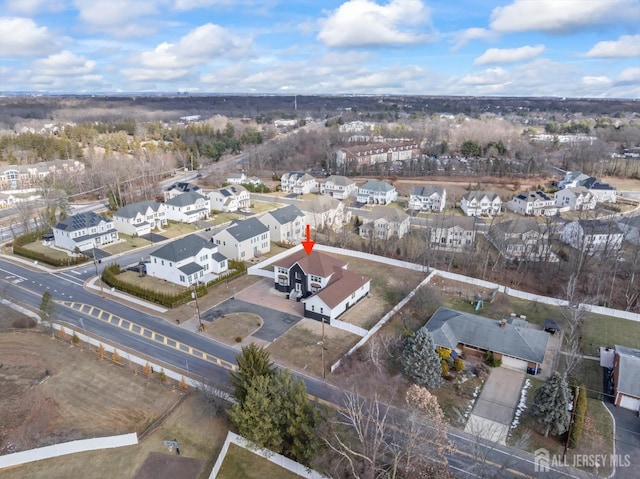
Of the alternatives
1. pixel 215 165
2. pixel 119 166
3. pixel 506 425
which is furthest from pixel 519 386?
pixel 215 165

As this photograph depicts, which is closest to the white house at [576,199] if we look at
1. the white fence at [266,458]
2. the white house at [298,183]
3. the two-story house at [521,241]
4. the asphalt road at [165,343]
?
the two-story house at [521,241]

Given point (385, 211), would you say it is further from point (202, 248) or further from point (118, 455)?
point (118, 455)

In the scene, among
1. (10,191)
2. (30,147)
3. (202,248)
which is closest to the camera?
(202,248)

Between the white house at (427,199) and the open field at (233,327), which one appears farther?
the white house at (427,199)

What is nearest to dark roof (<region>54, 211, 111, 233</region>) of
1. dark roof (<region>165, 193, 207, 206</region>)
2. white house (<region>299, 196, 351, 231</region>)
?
dark roof (<region>165, 193, 207, 206</region>)

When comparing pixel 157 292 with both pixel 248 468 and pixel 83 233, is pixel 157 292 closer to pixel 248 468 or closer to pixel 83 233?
pixel 83 233

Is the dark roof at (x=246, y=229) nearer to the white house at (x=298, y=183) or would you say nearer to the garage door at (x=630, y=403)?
the white house at (x=298, y=183)

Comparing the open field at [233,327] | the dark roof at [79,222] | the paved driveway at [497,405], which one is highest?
the dark roof at [79,222]
